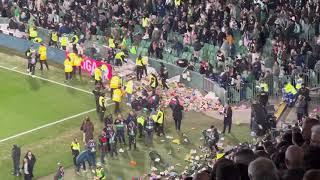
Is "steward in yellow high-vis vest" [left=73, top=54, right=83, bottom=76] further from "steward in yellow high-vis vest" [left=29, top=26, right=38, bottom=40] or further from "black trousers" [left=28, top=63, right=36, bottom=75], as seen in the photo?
"steward in yellow high-vis vest" [left=29, top=26, right=38, bottom=40]

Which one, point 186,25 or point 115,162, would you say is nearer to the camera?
point 115,162

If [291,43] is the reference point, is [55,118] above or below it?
below

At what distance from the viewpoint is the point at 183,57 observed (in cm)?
3447

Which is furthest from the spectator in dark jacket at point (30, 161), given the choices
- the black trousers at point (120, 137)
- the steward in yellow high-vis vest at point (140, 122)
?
the steward in yellow high-vis vest at point (140, 122)

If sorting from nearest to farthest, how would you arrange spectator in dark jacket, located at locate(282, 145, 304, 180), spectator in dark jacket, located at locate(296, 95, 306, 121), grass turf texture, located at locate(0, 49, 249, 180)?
spectator in dark jacket, located at locate(282, 145, 304, 180), grass turf texture, located at locate(0, 49, 249, 180), spectator in dark jacket, located at locate(296, 95, 306, 121)

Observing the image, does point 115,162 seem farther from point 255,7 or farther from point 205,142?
point 255,7

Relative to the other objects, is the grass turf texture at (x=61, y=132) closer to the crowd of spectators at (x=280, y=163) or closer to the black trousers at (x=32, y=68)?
the black trousers at (x=32, y=68)

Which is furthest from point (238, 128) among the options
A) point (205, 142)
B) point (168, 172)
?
point (168, 172)

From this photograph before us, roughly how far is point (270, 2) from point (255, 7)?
0.97m

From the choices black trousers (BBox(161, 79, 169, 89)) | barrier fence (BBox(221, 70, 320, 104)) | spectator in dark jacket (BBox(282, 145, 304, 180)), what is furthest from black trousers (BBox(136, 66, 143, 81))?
spectator in dark jacket (BBox(282, 145, 304, 180))

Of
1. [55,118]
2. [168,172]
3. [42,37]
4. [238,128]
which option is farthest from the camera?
[42,37]

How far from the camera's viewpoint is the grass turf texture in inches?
1015

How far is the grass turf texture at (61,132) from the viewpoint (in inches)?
1015

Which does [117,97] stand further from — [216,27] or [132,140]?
[216,27]
